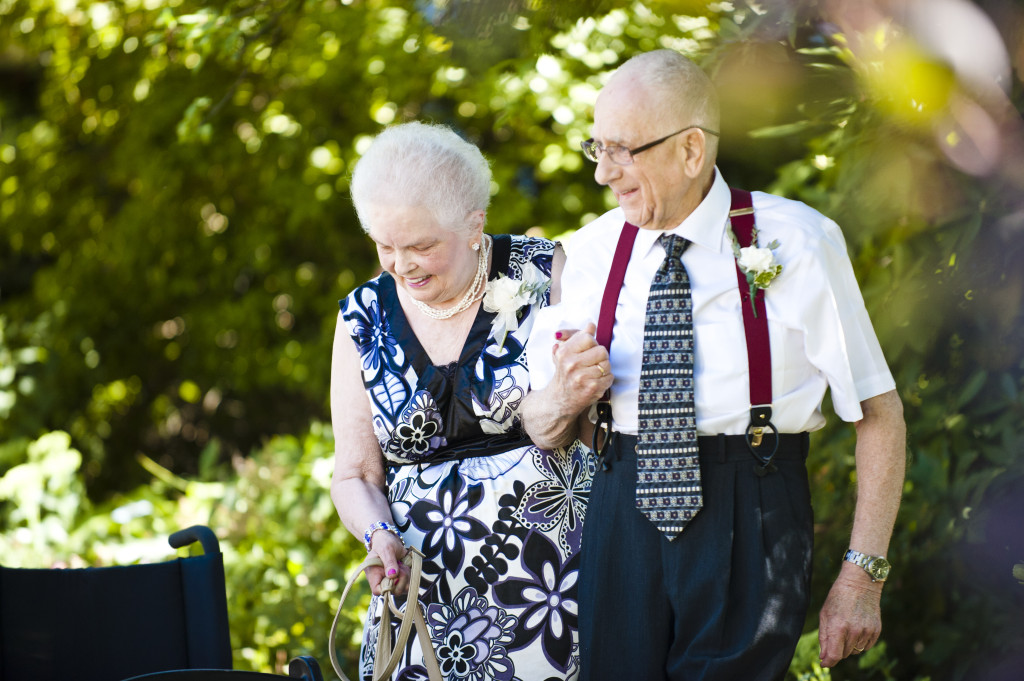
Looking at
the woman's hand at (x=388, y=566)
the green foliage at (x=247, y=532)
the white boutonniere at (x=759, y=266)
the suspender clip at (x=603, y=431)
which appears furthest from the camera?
the green foliage at (x=247, y=532)

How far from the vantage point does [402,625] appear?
206 cm

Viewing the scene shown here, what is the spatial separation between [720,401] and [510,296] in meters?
0.65

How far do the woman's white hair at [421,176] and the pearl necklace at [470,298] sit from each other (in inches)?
4.9

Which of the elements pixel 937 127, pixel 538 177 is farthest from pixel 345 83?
pixel 937 127

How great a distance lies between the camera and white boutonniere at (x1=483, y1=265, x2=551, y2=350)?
230cm

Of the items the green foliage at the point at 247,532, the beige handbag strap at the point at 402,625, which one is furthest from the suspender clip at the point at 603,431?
the green foliage at the point at 247,532

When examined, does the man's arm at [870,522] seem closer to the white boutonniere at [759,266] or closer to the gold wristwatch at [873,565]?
the gold wristwatch at [873,565]

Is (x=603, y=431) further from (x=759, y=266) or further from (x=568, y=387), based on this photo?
(x=759, y=266)

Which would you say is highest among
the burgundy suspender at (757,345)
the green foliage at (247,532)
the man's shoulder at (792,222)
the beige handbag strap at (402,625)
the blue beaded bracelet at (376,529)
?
the man's shoulder at (792,222)

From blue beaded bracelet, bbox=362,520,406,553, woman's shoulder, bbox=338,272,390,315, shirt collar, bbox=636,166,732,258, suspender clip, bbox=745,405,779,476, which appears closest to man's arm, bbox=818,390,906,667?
suspender clip, bbox=745,405,779,476

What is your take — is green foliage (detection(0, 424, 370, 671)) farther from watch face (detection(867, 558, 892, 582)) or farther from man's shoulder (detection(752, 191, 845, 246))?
man's shoulder (detection(752, 191, 845, 246))

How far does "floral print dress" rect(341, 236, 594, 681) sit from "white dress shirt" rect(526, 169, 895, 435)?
39 centimetres

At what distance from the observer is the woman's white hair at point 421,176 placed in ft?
7.32

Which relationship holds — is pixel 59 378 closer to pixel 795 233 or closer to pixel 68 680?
pixel 68 680
